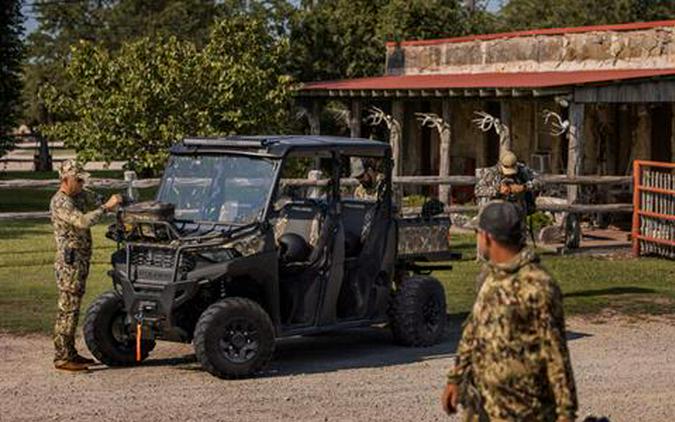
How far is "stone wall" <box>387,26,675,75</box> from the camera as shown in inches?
1097

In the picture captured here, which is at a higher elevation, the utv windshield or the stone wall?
the stone wall

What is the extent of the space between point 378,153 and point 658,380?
3.18m

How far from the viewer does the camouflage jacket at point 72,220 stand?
11789mm

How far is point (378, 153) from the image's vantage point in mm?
13086

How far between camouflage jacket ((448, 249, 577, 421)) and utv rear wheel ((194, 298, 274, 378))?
489 cm

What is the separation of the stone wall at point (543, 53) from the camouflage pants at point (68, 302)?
58.2ft

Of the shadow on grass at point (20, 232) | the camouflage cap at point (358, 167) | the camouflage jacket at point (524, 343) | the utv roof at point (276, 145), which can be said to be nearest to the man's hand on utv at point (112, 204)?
the utv roof at point (276, 145)

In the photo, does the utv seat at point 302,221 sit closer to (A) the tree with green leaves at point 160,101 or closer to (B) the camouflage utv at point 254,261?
(B) the camouflage utv at point 254,261

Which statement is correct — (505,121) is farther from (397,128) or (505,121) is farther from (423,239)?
(423,239)

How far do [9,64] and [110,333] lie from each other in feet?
86.4

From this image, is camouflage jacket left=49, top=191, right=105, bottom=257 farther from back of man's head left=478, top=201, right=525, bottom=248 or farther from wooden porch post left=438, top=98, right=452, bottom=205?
wooden porch post left=438, top=98, right=452, bottom=205

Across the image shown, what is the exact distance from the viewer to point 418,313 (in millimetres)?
13117

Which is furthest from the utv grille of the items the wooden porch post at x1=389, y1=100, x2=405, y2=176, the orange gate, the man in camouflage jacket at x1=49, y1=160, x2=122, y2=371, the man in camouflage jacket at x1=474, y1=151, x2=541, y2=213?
the wooden porch post at x1=389, y1=100, x2=405, y2=176

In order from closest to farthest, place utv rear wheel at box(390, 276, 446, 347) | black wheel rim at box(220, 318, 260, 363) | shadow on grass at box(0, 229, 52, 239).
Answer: black wheel rim at box(220, 318, 260, 363) → utv rear wheel at box(390, 276, 446, 347) → shadow on grass at box(0, 229, 52, 239)
